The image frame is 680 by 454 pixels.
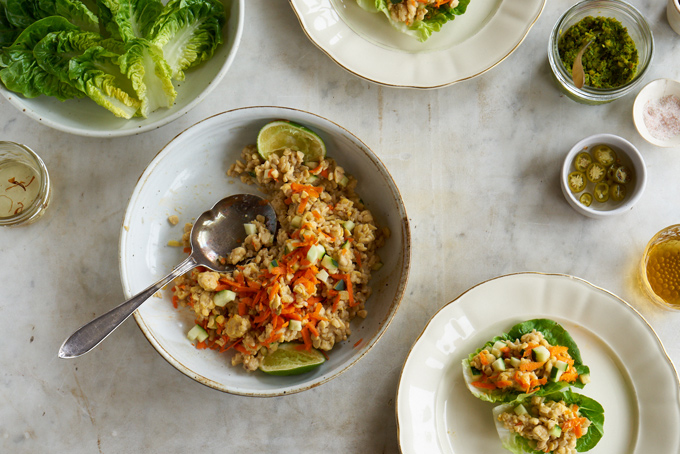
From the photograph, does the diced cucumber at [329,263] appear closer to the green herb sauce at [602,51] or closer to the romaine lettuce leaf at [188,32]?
the romaine lettuce leaf at [188,32]

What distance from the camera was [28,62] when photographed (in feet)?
7.49

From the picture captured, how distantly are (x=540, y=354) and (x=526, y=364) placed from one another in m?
0.07

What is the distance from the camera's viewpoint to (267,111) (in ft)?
7.60

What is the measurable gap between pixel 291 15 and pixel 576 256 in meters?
1.88

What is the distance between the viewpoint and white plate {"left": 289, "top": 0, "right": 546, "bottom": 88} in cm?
250

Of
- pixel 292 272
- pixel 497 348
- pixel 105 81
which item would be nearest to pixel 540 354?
pixel 497 348

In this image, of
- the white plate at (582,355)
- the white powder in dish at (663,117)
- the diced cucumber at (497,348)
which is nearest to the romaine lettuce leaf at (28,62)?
the white plate at (582,355)

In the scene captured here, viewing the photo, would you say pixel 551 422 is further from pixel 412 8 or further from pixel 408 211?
pixel 412 8

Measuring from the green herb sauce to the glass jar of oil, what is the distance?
2.57 feet

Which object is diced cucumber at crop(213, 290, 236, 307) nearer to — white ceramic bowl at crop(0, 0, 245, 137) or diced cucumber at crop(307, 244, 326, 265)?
diced cucumber at crop(307, 244, 326, 265)

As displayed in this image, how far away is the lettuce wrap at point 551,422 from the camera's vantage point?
221cm

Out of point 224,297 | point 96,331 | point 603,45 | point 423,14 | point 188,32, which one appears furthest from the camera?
point 603,45

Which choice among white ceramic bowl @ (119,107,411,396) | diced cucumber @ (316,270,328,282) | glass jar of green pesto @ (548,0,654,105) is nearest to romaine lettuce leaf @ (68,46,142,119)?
white ceramic bowl @ (119,107,411,396)

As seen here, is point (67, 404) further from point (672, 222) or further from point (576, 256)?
point (672, 222)
